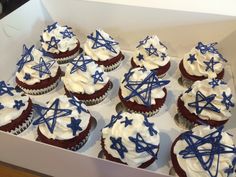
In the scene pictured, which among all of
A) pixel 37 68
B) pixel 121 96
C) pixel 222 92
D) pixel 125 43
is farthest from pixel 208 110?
pixel 37 68

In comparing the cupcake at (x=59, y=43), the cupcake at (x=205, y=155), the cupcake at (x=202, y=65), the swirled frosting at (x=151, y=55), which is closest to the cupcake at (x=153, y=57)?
the swirled frosting at (x=151, y=55)

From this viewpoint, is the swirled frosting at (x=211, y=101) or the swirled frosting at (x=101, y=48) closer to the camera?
the swirled frosting at (x=211, y=101)

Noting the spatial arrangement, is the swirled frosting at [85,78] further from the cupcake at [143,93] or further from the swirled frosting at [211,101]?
the swirled frosting at [211,101]

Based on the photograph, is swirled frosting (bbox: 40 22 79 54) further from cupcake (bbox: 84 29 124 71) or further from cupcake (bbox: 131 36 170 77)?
cupcake (bbox: 131 36 170 77)

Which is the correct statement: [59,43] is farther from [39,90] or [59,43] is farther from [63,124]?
[63,124]

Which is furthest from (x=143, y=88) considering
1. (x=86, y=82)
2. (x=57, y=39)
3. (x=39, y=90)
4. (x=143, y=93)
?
(x=57, y=39)

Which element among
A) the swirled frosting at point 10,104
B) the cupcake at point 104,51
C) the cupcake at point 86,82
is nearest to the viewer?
the swirled frosting at point 10,104
